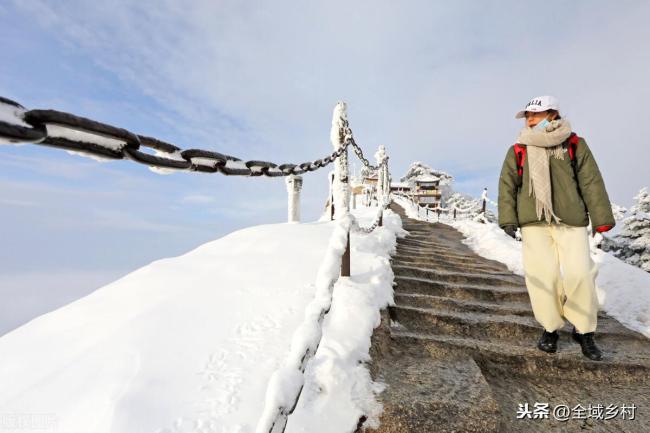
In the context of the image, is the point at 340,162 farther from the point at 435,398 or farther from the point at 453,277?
the point at 435,398

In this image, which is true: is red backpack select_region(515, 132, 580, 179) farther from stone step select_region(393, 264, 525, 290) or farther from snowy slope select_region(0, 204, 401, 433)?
stone step select_region(393, 264, 525, 290)

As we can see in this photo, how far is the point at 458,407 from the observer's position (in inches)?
74.3

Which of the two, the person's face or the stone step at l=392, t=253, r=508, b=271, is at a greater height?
the person's face

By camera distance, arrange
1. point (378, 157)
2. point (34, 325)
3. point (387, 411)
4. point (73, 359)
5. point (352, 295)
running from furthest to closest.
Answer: point (378, 157) < point (34, 325) < point (352, 295) < point (73, 359) < point (387, 411)

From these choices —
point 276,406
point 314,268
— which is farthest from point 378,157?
point 276,406

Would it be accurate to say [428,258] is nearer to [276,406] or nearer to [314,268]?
[314,268]

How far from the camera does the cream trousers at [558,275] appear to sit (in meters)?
2.71

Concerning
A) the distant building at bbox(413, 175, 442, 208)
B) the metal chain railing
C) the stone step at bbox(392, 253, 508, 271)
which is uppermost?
the distant building at bbox(413, 175, 442, 208)

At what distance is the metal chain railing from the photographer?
2.53ft

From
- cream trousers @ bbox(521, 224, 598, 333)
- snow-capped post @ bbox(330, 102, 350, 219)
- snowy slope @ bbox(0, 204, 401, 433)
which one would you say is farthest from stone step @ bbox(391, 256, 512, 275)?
cream trousers @ bbox(521, 224, 598, 333)

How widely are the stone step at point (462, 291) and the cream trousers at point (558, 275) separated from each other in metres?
1.16

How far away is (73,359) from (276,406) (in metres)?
2.17

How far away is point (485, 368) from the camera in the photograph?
2615mm

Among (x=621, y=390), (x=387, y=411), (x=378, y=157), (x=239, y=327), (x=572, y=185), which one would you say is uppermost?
(x=378, y=157)
